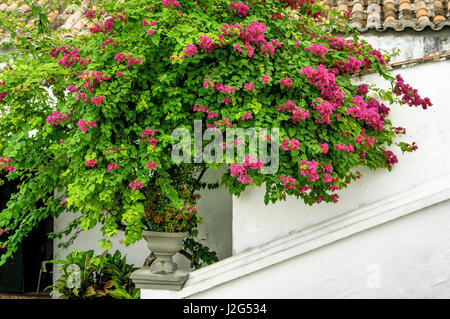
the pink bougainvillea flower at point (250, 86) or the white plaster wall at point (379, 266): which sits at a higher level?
the pink bougainvillea flower at point (250, 86)

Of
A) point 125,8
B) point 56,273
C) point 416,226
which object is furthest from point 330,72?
point 56,273

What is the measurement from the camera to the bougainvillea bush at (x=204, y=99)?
4.33 meters

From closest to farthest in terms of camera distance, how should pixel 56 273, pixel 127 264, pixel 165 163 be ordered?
pixel 165 163 < pixel 127 264 < pixel 56 273

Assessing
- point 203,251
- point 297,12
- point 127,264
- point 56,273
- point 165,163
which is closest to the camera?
point 165,163

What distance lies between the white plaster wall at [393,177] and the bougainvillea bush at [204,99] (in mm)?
176

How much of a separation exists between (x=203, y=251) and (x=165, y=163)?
6.38 feet

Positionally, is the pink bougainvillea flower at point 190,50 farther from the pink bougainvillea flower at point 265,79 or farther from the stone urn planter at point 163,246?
the stone urn planter at point 163,246

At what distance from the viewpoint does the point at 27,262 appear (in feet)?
24.5

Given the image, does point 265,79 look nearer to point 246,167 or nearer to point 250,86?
point 250,86

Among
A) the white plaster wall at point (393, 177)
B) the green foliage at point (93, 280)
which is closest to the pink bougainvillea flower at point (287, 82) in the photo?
the white plaster wall at point (393, 177)

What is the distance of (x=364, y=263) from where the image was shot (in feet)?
14.9

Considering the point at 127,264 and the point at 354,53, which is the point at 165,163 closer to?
the point at 354,53

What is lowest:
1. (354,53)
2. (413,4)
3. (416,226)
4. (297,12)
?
(416,226)

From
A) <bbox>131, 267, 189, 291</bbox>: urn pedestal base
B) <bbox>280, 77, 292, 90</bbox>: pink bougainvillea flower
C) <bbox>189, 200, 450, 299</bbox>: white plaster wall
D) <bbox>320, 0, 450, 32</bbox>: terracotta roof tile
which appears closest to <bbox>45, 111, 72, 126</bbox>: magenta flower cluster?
<bbox>131, 267, 189, 291</bbox>: urn pedestal base
